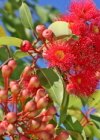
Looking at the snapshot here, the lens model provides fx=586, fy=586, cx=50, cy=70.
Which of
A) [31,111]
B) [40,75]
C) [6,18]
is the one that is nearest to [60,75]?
[40,75]

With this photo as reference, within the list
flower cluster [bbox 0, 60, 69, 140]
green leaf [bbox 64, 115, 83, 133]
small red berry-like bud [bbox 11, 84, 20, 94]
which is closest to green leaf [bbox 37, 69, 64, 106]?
flower cluster [bbox 0, 60, 69, 140]

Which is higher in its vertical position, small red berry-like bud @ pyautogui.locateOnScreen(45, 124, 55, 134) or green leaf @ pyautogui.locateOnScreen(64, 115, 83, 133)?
small red berry-like bud @ pyautogui.locateOnScreen(45, 124, 55, 134)

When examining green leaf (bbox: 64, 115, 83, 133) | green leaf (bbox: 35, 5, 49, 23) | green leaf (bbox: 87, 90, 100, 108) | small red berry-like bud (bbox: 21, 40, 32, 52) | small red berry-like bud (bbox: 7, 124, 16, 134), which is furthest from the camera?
green leaf (bbox: 35, 5, 49, 23)

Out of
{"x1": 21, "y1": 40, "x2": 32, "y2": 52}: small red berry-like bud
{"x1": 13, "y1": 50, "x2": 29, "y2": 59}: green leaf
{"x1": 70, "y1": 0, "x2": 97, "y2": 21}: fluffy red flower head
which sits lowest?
{"x1": 13, "y1": 50, "x2": 29, "y2": 59}: green leaf

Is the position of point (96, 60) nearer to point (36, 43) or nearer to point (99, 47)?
point (99, 47)

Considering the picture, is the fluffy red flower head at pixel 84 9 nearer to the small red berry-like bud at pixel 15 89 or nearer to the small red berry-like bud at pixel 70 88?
the small red berry-like bud at pixel 70 88

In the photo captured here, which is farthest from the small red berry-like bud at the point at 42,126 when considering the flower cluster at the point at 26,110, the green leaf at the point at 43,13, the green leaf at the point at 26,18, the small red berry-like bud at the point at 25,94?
the green leaf at the point at 43,13

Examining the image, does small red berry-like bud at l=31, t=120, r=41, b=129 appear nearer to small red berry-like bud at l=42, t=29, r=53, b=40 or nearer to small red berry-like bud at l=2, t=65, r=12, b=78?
small red berry-like bud at l=2, t=65, r=12, b=78

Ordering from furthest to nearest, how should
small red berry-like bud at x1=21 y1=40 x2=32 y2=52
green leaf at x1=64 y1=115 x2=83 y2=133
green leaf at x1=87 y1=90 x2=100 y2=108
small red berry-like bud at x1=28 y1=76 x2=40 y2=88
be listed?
green leaf at x1=87 y1=90 x2=100 y2=108
green leaf at x1=64 y1=115 x2=83 y2=133
small red berry-like bud at x1=21 y1=40 x2=32 y2=52
small red berry-like bud at x1=28 y1=76 x2=40 y2=88
